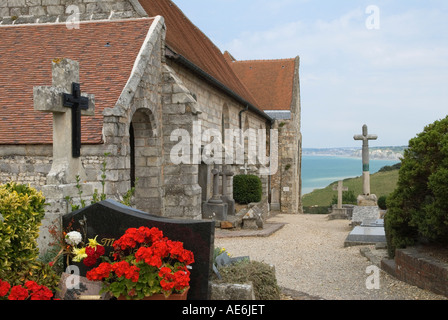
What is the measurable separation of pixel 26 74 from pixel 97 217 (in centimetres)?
695

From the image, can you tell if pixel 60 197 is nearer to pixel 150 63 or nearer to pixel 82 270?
pixel 82 270

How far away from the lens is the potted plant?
12.2 ft

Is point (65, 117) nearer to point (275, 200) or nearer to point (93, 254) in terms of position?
point (93, 254)

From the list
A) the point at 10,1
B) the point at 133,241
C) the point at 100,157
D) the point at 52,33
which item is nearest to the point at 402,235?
the point at 133,241

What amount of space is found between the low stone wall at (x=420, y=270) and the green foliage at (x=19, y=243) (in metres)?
4.49

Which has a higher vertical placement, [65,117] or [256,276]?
[65,117]

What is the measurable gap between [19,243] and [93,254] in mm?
695

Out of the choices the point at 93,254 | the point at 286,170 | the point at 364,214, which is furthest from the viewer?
the point at 286,170

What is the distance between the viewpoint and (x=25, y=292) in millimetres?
3643

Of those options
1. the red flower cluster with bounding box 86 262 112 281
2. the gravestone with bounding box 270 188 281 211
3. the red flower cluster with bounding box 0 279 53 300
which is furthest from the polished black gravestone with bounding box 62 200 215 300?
the gravestone with bounding box 270 188 281 211

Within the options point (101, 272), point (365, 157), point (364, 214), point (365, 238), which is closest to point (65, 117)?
point (101, 272)

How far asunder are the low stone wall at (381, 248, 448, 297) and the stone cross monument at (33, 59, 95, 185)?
460 centimetres

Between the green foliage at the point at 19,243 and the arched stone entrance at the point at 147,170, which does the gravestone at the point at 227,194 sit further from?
the green foliage at the point at 19,243

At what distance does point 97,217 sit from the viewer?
14.8 feet
